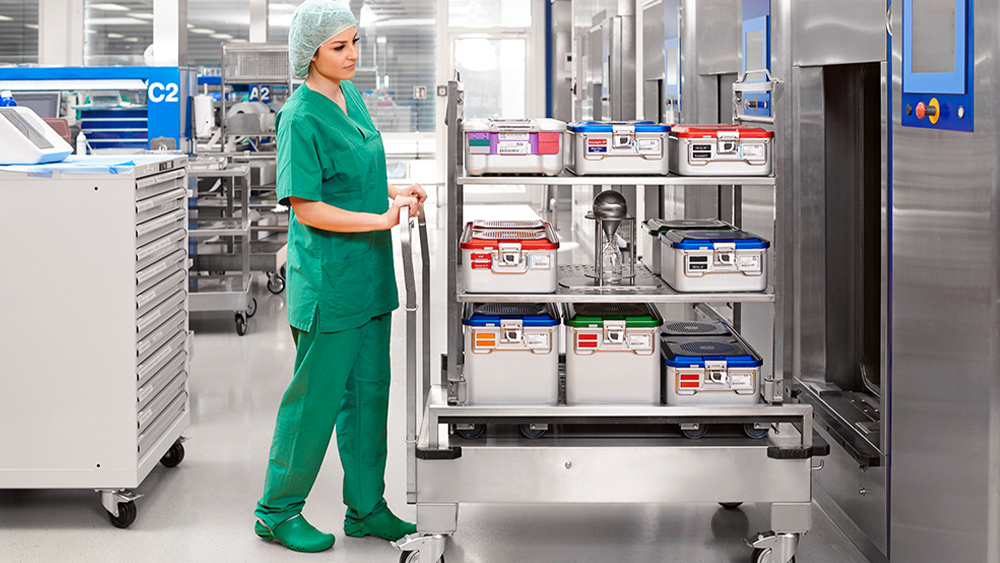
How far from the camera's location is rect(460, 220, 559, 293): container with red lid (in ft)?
9.04

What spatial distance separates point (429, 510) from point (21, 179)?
5.11ft

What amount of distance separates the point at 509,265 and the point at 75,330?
53.6 inches

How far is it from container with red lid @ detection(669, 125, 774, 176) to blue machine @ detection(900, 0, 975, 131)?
14.2 inches

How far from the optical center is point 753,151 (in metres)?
2.76

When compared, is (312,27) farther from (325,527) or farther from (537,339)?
(325,527)

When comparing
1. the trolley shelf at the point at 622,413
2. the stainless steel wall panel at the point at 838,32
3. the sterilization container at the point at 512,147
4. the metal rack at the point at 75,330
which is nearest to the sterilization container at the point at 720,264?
the trolley shelf at the point at 622,413

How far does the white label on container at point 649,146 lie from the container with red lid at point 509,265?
0.34m

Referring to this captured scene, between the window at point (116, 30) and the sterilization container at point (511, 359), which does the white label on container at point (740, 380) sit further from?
the window at point (116, 30)

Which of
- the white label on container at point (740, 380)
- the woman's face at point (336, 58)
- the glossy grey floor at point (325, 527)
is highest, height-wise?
the woman's face at point (336, 58)

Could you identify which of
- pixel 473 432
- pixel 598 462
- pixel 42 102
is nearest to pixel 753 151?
pixel 598 462

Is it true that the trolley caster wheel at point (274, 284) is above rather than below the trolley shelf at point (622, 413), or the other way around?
above

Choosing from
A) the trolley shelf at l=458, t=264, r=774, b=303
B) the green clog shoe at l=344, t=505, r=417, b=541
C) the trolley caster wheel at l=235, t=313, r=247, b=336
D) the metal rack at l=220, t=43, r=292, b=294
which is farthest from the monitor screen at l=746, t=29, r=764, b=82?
the metal rack at l=220, t=43, r=292, b=294

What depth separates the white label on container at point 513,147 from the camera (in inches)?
109

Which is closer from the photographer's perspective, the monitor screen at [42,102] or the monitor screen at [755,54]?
the monitor screen at [755,54]
